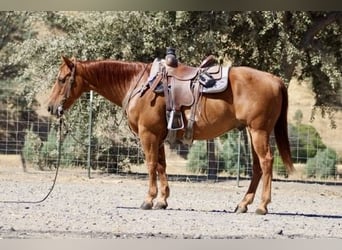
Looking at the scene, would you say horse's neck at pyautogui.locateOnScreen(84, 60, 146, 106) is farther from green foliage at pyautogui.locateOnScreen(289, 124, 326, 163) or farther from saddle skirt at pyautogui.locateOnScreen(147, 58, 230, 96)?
green foliage at pyautogui.locateOnScreen(289, 124, 326, 163)

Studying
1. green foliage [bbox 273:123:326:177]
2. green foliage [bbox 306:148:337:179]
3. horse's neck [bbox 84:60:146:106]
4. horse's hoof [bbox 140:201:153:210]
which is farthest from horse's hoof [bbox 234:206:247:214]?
green foliage [bbox 306:148:337:179]

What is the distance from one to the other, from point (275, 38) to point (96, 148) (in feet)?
9.99

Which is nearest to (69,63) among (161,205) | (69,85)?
(69,85)

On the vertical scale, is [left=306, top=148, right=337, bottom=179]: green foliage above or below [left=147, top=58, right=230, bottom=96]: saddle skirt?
below

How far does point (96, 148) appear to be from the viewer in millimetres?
10938

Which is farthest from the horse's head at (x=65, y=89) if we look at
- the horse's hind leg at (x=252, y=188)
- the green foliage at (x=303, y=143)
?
the green foliage at (x=303, y=143)

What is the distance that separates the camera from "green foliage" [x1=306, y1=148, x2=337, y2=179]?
11695mm

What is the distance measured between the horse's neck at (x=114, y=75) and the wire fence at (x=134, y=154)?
3.54 m

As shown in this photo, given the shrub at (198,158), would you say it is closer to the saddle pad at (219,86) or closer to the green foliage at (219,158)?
the green foliage at (219,158)

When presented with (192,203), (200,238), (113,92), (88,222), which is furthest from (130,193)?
(200,238)

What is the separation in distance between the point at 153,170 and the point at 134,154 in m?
4.54

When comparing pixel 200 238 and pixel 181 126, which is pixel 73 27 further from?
pixel 200 238

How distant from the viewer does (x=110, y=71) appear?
6.65 meters

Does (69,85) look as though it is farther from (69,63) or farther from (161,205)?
(161,205)
